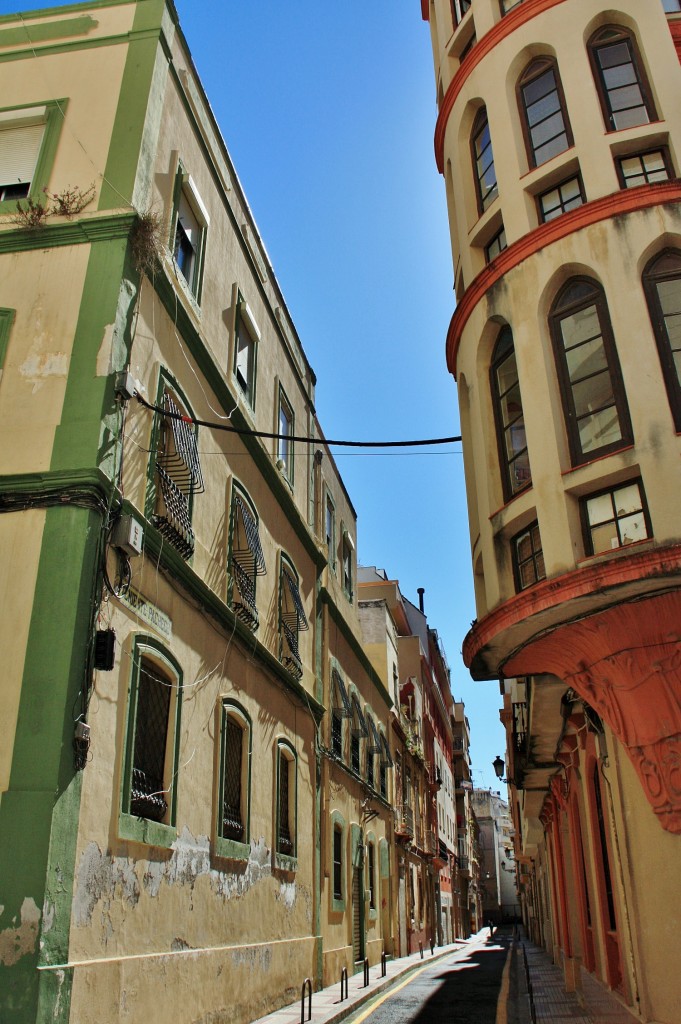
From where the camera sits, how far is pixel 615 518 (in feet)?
27.2

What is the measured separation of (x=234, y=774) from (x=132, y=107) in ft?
30.5

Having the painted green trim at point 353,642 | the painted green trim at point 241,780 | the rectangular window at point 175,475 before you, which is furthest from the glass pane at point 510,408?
the painted green trim at point 353,642

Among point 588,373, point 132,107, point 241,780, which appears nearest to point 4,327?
point 132,107

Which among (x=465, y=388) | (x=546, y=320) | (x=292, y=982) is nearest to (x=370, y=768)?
(x=292, y=982)

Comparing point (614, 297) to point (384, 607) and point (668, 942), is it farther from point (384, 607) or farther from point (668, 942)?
point (384, 607)

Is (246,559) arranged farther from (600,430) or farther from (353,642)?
(353,642)

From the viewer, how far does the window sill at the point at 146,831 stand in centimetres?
812

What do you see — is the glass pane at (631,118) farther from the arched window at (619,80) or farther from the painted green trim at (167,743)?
the painted green trim at (167,743)

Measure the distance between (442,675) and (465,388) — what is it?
1986 inches

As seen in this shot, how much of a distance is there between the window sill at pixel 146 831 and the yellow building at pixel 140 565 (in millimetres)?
32

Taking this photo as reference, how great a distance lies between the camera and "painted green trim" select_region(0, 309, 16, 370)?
9.27m

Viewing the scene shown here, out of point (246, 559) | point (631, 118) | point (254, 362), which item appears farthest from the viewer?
point (254, 362)

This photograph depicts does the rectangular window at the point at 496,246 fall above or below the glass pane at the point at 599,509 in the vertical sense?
above

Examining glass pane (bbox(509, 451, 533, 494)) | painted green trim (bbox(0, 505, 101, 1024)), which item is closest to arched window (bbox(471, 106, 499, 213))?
glass pane (bbox(509, 451, 533, 494))
